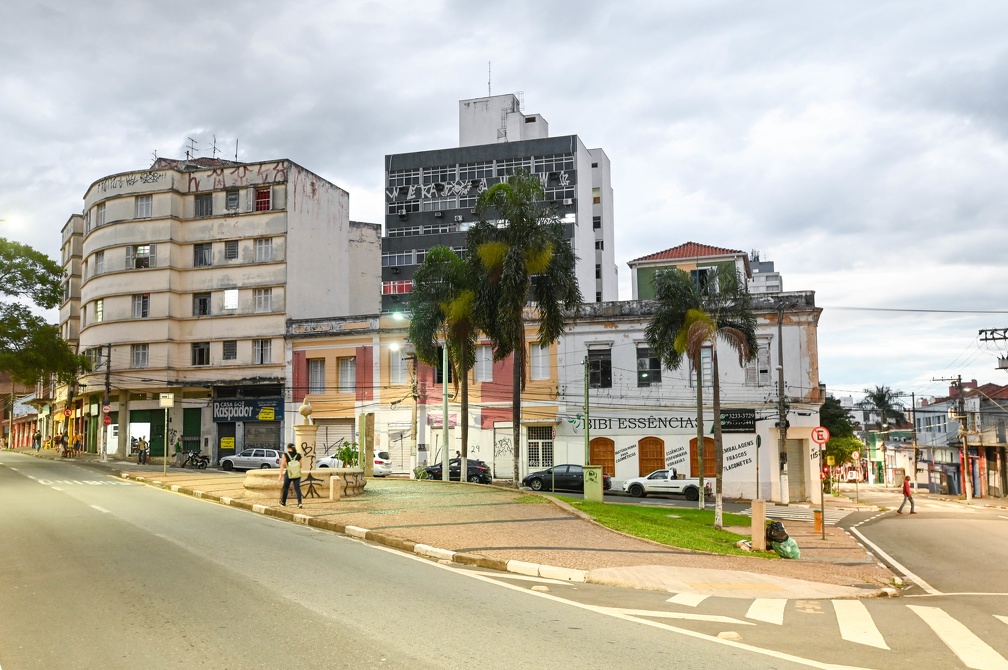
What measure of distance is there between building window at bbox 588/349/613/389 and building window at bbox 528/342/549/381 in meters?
2.45

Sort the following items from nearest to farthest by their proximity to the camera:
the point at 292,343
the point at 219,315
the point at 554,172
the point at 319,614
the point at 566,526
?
the point at 319,614 < the point at 566,526 < the point at 292,343 < the point at 219,315 < the point at 554,172

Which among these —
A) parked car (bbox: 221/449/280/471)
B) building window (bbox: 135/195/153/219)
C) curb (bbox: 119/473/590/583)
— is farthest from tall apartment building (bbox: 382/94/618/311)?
curb (bbox: 119/473/590/583)

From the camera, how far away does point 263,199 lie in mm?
55750

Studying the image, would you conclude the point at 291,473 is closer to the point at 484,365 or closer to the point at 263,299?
the point at 484,365

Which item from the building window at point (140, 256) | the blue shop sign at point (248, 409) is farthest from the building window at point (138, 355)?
the blue shop sign at point (248, 409)

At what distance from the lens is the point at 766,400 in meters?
42.1

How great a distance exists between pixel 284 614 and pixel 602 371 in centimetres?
3673

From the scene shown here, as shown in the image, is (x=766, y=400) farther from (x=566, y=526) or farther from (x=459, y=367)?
(x=566, y=526)

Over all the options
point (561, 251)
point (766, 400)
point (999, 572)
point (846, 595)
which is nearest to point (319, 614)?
point (846, 595)

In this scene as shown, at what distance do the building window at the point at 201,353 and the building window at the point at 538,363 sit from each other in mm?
23178

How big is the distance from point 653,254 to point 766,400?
58.5ft

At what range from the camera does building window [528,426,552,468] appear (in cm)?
4528

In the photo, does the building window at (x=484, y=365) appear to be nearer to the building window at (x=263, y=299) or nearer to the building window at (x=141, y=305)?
the building window at (x=263, y=299)

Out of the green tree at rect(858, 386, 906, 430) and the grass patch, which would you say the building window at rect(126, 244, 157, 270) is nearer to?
the grass patch
